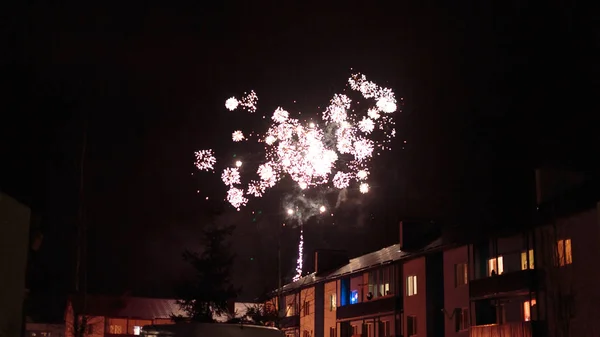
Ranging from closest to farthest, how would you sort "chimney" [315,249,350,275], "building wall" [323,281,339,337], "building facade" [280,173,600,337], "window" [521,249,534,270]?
"building facade" [280,173,600,337] < "window" [521,249,534,270] < "building wall" [323,281,339,337] < "chimney" [315,249,350,275]

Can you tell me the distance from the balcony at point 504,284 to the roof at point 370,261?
12.7 ft

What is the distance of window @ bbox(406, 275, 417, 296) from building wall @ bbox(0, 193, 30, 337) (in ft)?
107

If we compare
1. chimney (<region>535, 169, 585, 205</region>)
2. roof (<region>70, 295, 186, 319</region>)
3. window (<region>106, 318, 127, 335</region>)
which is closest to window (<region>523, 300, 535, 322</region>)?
chimney (<region>535, 169, 585, 205</region>)

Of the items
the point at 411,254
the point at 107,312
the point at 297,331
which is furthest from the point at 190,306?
the point at 107,312

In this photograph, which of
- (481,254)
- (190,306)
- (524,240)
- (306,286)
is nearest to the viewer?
(524,240)

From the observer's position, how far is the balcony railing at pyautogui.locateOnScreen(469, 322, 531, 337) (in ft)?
106

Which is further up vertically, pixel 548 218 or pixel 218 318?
pixel 548 218

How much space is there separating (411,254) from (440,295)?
268 centimetres

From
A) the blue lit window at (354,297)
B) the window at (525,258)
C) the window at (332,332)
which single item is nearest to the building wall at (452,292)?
the window at (525,258)

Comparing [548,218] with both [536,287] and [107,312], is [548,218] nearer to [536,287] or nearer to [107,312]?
[536,287]

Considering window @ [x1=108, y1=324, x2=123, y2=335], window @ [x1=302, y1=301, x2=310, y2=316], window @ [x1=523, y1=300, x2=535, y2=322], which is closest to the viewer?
window @ [x1=523, y1=300, x2=535, y2=322]

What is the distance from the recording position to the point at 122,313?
7212cm

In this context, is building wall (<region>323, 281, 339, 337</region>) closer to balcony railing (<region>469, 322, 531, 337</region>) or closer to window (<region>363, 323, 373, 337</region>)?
window (<region>363, 323, 373, 337</region>)

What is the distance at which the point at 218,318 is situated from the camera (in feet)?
145
